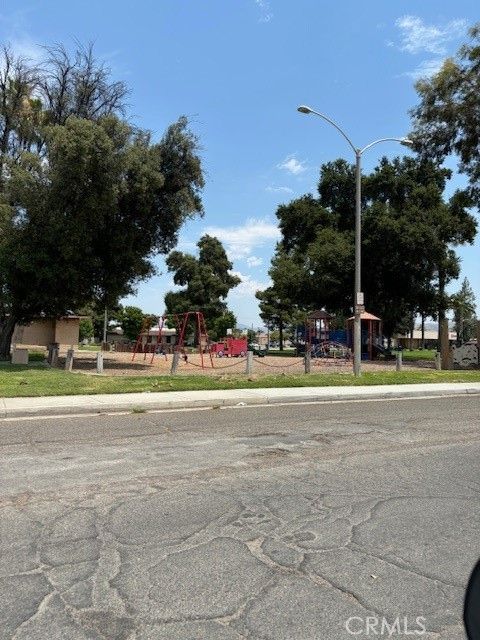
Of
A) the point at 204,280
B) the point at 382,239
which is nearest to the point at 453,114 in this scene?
the point at 382,239

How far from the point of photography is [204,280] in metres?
70.9

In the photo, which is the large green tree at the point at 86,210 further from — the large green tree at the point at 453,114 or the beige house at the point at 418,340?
the beige house at the point at 418,340

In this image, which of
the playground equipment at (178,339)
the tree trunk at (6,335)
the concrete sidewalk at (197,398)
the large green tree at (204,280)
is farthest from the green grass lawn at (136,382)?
the large green tree at (204,280)

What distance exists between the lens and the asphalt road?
3.31m

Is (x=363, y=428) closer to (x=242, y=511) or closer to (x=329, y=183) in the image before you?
(x=242, y=511)

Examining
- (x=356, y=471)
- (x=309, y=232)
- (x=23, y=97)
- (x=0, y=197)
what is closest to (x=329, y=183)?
(x=309, y=232)

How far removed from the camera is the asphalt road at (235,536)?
3.31m

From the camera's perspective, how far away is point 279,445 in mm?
8219

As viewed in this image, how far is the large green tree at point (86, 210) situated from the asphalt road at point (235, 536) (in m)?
16.6

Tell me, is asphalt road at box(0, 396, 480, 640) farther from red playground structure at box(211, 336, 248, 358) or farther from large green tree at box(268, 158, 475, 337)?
large green tree at box(268, 158, 475, 337)

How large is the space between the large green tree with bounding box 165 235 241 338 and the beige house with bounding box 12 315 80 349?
60.7 ft

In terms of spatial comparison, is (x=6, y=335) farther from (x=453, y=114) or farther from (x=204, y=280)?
(x=204, y=280)

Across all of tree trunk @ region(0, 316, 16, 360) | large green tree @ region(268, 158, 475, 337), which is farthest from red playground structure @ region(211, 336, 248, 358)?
tree trunk @ region(0, 316, 16, 360)

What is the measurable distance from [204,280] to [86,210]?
47012 millimetres
